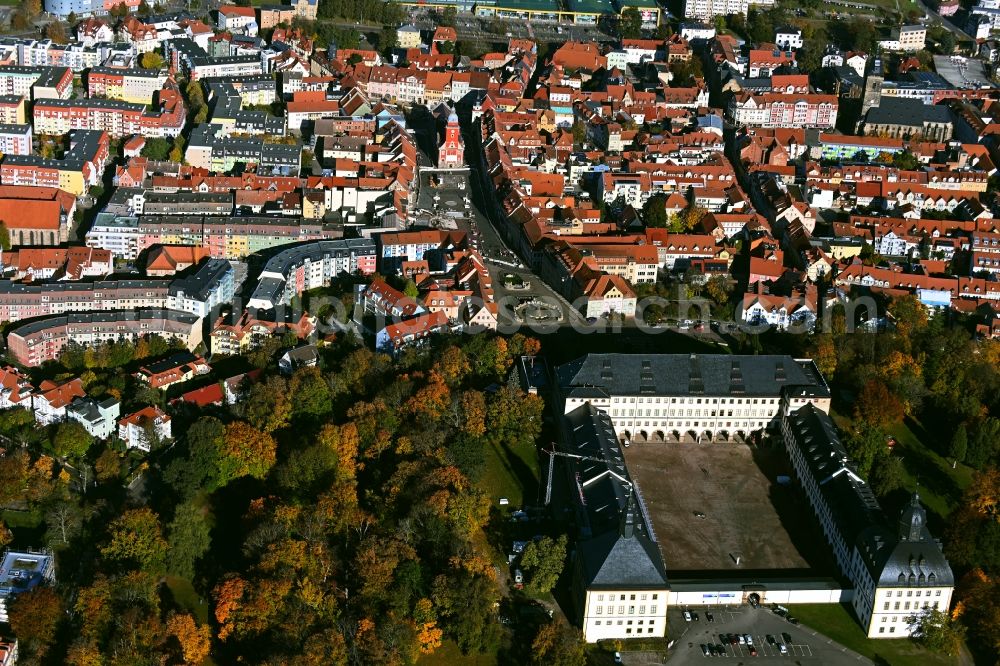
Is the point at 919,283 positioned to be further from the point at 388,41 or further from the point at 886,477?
the point at 388,41

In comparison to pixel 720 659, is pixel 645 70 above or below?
above

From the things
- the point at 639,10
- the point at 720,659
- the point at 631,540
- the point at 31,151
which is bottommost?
the point at 720,659

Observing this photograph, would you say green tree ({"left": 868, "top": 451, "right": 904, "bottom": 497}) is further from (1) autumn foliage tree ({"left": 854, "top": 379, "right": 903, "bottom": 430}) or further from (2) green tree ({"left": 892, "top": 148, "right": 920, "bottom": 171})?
(2) green tree ({"left": 892, "top": 148, "right": 920, "bottom": 171})

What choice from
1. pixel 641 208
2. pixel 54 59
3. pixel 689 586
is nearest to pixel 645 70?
pixel 641 208

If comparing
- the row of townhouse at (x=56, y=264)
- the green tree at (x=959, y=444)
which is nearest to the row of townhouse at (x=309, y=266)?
the row of townhouse at (x=56, y=264)

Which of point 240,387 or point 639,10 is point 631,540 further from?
point 639,10

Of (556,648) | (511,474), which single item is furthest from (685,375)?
(556,648)

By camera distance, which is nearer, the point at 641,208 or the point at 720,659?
the point at 720,659

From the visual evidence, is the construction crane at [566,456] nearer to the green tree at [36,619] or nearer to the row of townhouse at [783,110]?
the green tree at [36,619]
